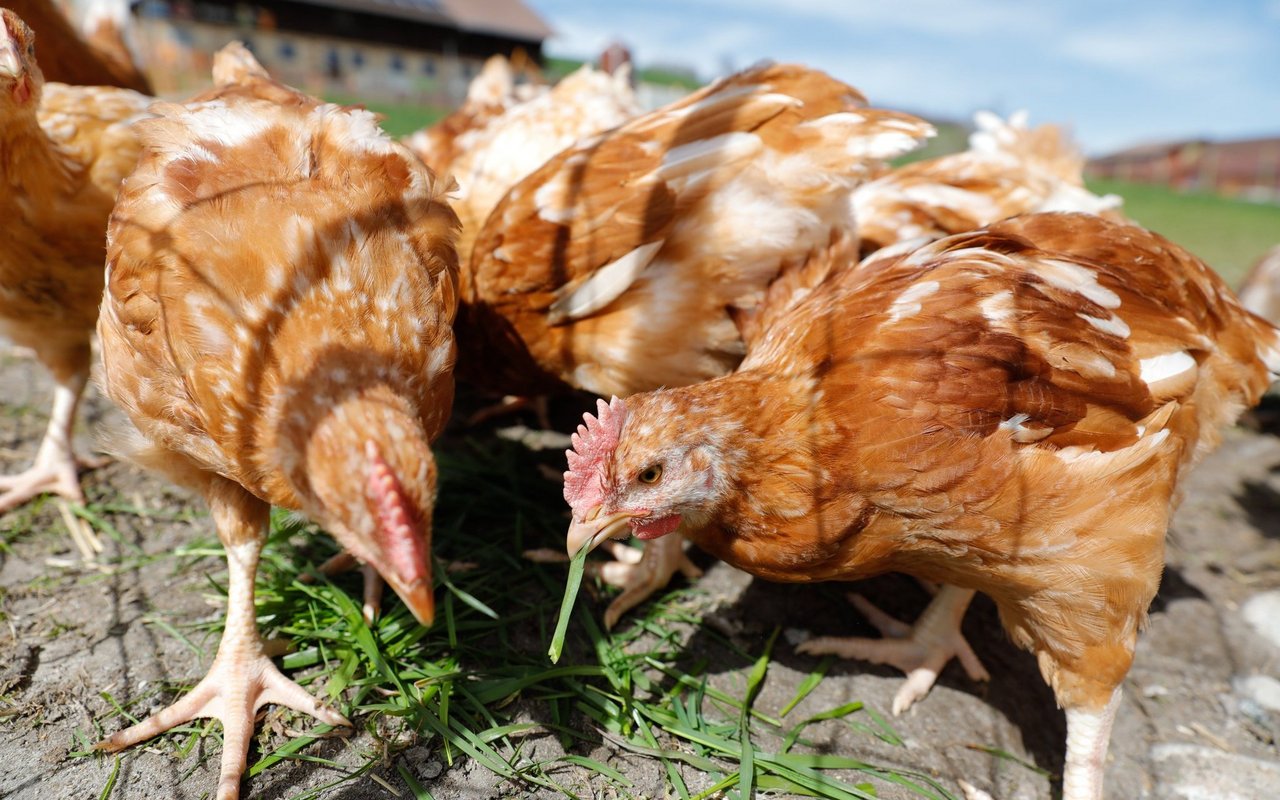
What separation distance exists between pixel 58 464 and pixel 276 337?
1.83 m

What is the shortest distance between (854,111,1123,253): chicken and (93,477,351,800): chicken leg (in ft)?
7.28

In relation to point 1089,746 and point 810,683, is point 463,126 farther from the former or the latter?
point 1089,746

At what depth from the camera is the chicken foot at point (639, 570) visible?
2.32 metres

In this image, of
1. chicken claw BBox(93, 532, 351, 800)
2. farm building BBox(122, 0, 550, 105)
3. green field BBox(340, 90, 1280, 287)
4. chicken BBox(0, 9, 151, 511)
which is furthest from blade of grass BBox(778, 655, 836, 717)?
farm building BBox(122, 0, 550, 105)

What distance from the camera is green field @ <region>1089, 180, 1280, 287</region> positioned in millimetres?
9555

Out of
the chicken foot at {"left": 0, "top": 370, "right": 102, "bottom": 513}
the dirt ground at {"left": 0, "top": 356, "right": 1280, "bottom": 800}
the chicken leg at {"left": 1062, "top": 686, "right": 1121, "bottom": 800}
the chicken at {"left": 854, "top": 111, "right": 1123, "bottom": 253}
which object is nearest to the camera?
the dirt ground at {"left": 0, "top": 356, "right": 1280, "bottom": 800}

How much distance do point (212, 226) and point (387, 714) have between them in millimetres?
1221

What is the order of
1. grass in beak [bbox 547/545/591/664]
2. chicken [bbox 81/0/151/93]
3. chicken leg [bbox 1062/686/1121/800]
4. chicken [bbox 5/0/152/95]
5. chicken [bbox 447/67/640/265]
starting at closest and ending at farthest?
grass in beak [bbox 547/545/591/664] → chicken leg [bbox 1062/686/1121/800] → chicken [bbox 5/0/152/95] → chicken [bbox 447/67/640/265] → chicken [bbox 81/0/151/93]

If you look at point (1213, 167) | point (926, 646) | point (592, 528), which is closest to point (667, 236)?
point (592, 528)

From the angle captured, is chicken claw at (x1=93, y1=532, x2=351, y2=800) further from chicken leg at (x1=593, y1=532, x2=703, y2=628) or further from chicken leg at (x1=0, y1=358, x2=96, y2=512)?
chicken leg at (x1=0, y1=358, x2=96, y2=512)

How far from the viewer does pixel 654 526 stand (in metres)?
1.72

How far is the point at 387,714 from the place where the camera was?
6.06ft

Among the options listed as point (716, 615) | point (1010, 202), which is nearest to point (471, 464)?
point (716, 615)

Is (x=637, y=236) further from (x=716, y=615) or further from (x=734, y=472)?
(x=716, y=615)
